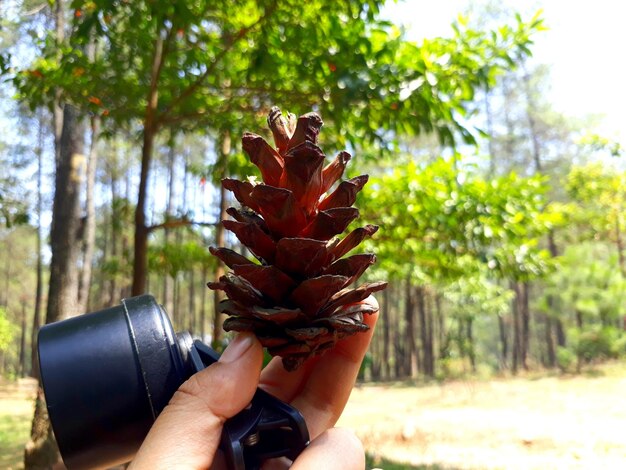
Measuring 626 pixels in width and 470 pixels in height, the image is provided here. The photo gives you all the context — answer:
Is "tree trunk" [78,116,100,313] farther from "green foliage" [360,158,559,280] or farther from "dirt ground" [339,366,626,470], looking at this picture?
"dirt ground" [339,366,626,470]

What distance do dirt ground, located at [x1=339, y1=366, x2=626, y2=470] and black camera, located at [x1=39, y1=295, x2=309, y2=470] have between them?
6.02 metres

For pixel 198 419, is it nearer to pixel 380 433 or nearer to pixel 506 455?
pixel 506 455

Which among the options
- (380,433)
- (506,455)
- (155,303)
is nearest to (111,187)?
(380,433)

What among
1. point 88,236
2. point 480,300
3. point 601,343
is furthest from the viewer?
point 480,300

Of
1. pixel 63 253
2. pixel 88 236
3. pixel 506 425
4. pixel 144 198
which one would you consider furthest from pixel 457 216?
pixel 88 236

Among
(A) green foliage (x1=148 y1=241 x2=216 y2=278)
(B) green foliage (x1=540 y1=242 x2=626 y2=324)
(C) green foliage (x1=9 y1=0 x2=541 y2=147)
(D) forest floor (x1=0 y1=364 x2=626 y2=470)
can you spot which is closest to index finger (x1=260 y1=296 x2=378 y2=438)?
(C) green foliage (x1=9 y1=0 x2=541 y2=147)

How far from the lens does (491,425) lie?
9.20m

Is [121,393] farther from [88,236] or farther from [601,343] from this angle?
[601,343]

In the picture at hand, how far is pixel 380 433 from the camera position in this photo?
8719 mm

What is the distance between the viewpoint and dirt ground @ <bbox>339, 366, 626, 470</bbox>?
22.6 ft

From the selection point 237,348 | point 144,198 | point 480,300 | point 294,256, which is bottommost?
point 480,300

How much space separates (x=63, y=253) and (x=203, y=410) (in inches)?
222

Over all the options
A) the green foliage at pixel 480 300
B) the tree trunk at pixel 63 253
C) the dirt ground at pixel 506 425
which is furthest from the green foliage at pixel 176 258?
the green foliage at pixel 480 300

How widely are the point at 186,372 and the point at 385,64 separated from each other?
121 inches
